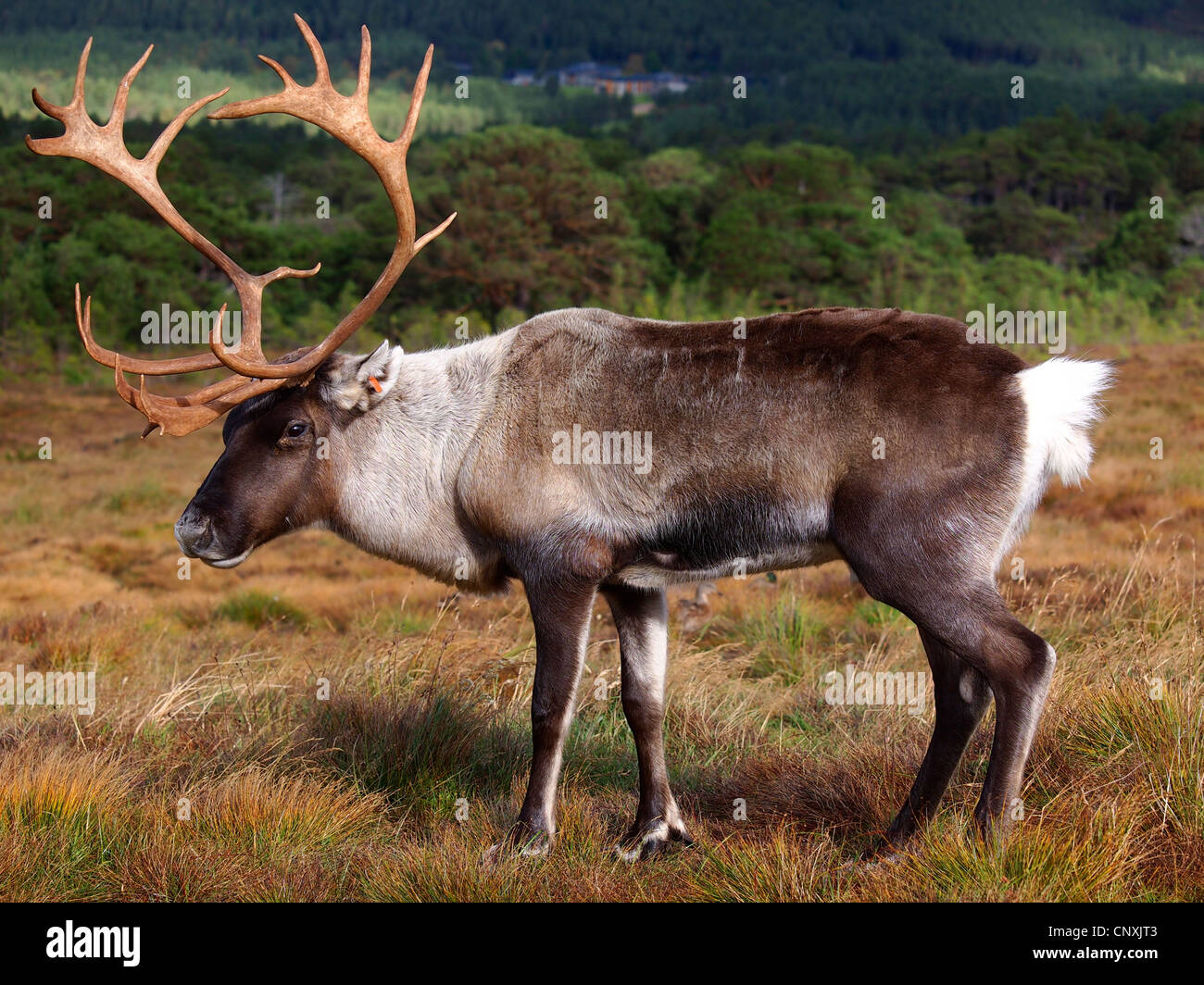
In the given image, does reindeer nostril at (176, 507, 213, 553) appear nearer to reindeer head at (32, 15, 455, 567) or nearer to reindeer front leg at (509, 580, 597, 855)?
reindeer head at (32, 15, 455, 567)

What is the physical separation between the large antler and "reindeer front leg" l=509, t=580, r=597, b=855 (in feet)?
4.95

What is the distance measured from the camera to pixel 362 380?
557 cm

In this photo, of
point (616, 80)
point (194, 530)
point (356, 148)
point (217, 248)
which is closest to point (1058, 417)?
point (356, 148)

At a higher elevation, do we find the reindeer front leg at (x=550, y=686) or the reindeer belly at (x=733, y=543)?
the reindeer belly at (x=733, y=543)

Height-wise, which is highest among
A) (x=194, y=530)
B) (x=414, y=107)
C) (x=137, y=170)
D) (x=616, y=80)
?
(x=616, y=80)

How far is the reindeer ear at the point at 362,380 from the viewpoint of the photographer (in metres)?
5.57

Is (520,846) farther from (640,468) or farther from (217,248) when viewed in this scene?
(217,248)

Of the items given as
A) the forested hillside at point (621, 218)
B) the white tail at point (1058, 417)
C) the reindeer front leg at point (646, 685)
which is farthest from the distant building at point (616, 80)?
the white tail at point (1058, 417)

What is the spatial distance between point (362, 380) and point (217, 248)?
2.91 feet

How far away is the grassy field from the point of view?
4652 millimetres

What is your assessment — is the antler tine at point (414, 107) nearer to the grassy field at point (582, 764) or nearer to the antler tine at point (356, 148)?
the antler tine at point (356, 148)

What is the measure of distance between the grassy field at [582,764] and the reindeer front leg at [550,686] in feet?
0.51

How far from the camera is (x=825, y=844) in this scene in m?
5.04

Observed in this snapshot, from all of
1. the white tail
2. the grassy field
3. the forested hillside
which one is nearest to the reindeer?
the white tail
